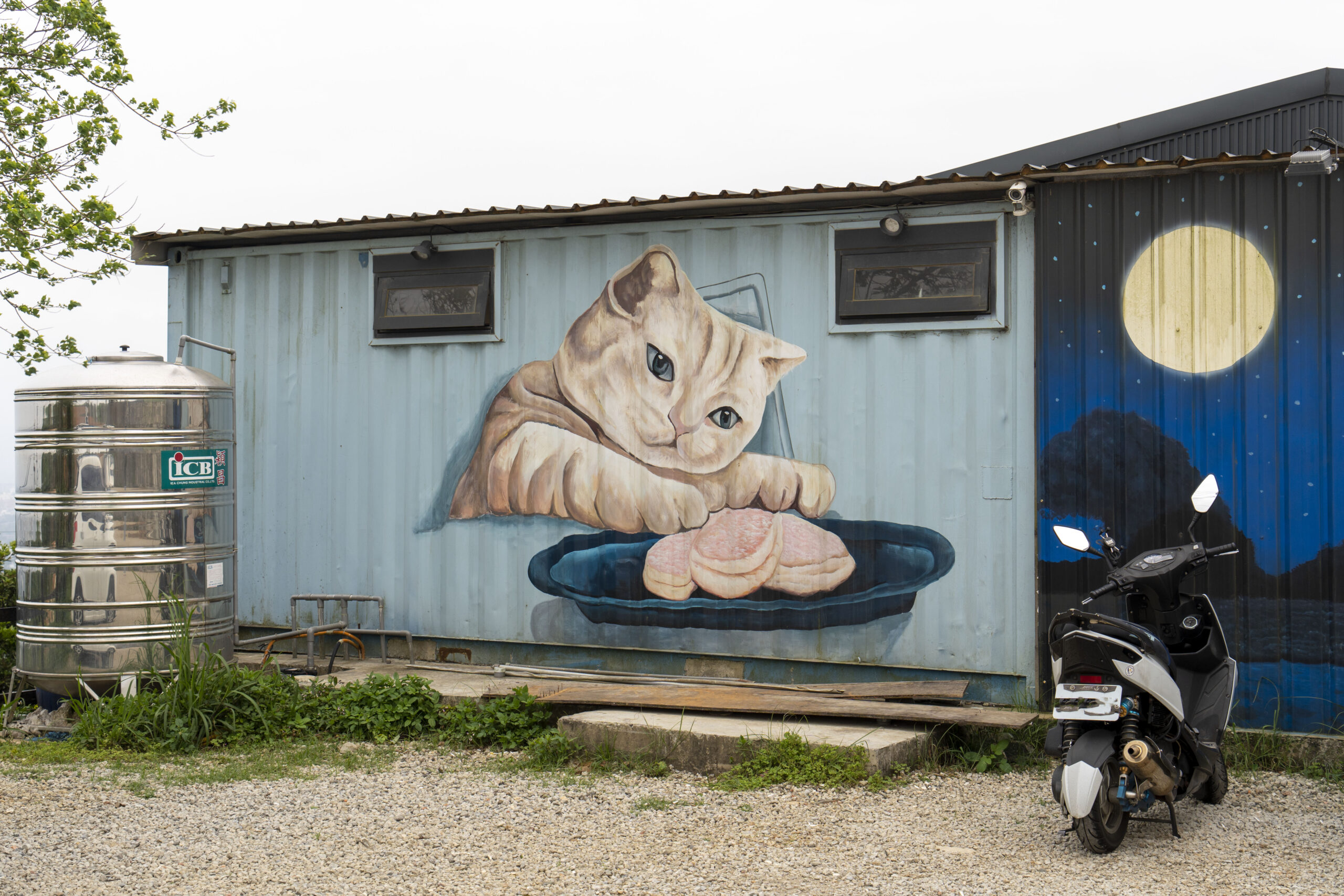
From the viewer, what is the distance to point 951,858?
505 centimetres

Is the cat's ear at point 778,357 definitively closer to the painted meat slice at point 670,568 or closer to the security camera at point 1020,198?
the painted meat slice at point 670,568

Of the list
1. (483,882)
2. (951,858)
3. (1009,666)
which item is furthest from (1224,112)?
(483,882)

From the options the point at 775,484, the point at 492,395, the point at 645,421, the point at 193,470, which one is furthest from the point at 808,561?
the point at 193,470

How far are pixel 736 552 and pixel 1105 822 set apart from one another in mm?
3347

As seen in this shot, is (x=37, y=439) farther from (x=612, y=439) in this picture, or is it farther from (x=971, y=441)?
(x=971, y=441)

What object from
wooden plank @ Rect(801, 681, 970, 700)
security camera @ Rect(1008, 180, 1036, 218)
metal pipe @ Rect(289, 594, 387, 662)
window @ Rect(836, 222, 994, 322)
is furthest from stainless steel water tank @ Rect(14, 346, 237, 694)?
security camera @ Rect(1008, 180, 1036, 218)

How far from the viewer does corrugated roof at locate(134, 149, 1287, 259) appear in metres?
6.90

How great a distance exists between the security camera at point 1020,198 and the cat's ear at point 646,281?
2.24 metres

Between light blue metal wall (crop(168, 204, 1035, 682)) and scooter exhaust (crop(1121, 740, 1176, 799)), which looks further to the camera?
light blue metal wall (crop(168, 204, 1035, 682))

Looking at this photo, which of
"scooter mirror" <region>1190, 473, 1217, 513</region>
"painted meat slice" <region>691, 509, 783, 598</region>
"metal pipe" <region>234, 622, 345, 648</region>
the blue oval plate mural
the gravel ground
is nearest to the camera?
the gravel ground

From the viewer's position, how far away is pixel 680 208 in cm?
790

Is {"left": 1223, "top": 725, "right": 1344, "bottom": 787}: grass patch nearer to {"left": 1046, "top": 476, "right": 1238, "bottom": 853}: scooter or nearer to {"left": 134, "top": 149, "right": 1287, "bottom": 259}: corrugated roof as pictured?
{"left": 1046, "top": 476, "right": 1238, "bottom": 853}: scooter

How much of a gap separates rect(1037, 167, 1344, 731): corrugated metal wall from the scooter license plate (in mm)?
2134

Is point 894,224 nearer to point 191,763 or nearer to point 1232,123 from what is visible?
point 191,763
